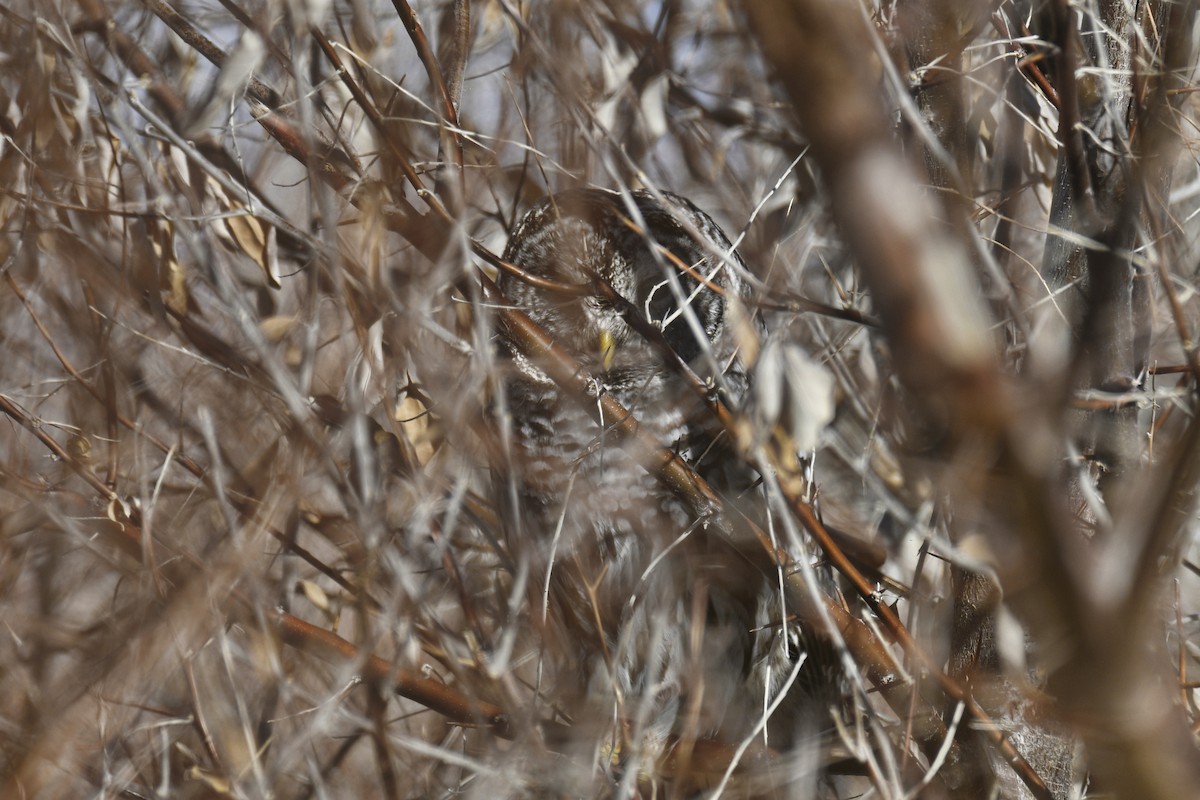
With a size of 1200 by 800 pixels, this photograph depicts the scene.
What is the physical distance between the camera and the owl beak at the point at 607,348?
279 cm

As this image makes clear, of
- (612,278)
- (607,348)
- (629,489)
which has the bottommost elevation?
(629,489)

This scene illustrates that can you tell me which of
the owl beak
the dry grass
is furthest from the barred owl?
the dry grass

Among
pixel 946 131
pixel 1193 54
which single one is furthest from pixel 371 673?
pixel 1193 54

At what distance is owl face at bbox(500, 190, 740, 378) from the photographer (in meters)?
2.64

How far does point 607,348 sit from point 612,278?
0.21m

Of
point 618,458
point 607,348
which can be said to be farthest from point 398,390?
point 607,348

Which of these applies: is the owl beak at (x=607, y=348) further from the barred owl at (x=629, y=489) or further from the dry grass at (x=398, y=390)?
the dry grass at (x=398, y=390)

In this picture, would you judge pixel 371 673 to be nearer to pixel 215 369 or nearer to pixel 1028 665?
pixel 215 369

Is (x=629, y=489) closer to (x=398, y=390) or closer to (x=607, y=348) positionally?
(x=607, y=348)

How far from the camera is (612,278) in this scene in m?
2.84

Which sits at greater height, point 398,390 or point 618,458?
point 398,390

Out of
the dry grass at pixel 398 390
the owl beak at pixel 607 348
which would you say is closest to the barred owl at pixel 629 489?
the owl beak at pixel 607 348

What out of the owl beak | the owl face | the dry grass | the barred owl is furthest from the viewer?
the owl beak

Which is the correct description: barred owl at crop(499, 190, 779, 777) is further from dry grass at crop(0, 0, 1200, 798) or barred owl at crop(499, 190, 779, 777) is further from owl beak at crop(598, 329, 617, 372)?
dry grass at crop(0, 0, 1200, 798)
